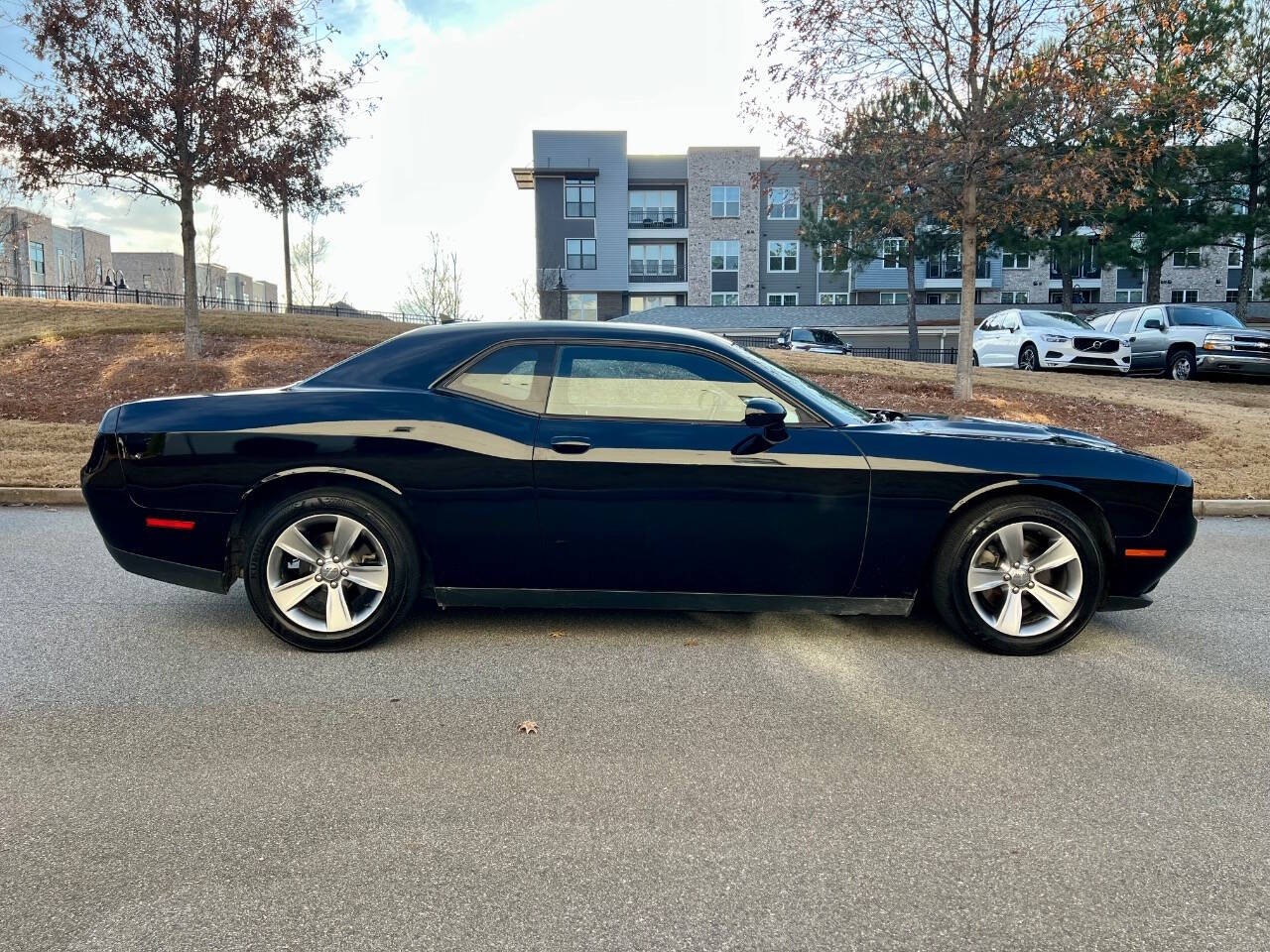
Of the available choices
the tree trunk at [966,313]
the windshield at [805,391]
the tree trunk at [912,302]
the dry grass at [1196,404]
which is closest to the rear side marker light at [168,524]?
the windshield at [805,391]

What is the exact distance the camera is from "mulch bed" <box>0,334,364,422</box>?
13.7 meters

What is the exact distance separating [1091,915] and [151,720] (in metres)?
3.25

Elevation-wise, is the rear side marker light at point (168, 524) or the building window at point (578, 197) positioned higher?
the building window at point (578, 197)

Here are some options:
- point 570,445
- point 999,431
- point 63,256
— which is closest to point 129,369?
point 570,445

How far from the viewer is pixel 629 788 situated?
2998mm

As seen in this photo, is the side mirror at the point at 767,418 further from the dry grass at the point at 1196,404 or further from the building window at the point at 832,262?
the building window at the point at 832,262

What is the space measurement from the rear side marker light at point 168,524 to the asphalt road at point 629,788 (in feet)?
1.94

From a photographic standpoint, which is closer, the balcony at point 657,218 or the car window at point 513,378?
the car window at point 513,378

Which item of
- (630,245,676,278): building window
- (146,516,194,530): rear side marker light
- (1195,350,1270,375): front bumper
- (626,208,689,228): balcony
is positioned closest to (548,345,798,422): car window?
(146,516,194,530): rear side marker light

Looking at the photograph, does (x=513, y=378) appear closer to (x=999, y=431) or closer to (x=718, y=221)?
(x=999, y=431)

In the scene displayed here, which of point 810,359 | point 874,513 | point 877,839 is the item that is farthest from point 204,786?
point 810,359

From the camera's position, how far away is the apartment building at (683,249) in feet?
181

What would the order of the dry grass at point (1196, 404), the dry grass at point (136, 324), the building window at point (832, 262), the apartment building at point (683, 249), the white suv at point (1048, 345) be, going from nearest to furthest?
the dry grass at point (1196, 404), the dry grass at point (136, 324), the white suv at point (1048, 345), the building window at point (832, 262), the apartment building at point (683, 249)

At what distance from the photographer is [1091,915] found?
91.7 inches
